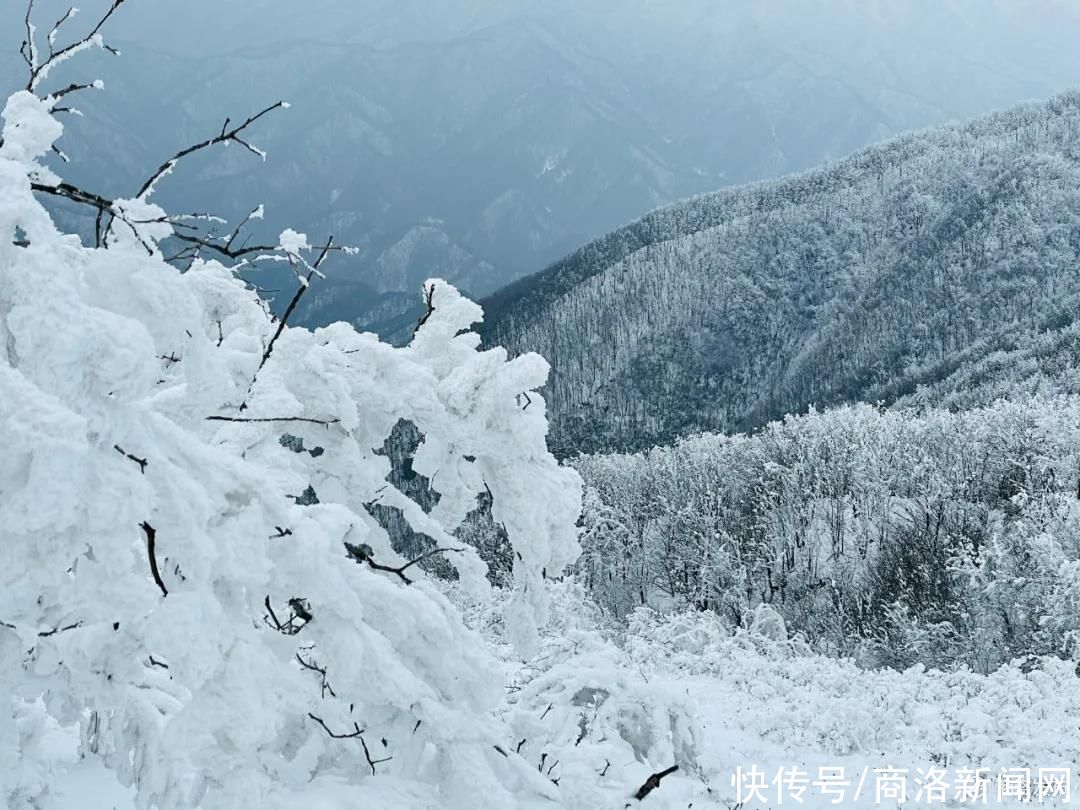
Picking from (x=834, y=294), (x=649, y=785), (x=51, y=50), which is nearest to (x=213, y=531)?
(x=51, y=50)

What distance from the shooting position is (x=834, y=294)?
573 ft

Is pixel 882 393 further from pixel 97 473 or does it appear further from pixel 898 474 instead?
pixel 97 473

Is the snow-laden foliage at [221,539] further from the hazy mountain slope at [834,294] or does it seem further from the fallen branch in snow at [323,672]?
the hazy mountain slope at [834,294]

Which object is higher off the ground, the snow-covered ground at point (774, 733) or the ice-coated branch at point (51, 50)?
the ice-coated branch at point (51, 50)

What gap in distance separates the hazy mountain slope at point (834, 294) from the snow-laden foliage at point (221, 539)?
126 metres

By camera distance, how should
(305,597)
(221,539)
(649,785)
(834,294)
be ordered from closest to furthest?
(221,539)
(305,597)
(649,785)
(834,294)

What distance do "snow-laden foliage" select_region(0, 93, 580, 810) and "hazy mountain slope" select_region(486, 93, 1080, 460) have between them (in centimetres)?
12647

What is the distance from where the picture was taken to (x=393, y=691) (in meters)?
2.49

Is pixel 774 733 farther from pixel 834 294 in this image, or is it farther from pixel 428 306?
pixel 834 294

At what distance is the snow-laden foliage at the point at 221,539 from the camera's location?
5.60 feet

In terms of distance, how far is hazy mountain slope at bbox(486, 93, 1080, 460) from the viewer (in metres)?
142

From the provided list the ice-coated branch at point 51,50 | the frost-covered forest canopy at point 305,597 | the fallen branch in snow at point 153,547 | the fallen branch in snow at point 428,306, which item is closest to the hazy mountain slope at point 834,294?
the frost-covered forest canopy at point 305,597

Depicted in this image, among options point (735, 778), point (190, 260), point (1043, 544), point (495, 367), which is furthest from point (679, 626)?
point (190, 260)

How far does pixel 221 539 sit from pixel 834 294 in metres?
186
